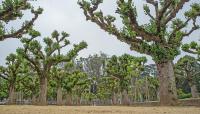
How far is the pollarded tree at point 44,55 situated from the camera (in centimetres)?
3110

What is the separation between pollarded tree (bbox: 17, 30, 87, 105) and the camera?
102 feet

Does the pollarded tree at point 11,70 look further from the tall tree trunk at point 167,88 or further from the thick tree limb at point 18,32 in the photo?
the tall tree trunk at point 167,88

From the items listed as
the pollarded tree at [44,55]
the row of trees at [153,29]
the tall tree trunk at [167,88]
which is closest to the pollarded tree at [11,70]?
the pollarded tree at [44,55]

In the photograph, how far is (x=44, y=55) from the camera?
3266cm

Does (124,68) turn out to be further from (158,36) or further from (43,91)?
(158,36)

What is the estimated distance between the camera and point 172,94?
18.6m

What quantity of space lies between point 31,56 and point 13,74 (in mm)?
8791

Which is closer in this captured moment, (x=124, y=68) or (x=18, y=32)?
(x=18, y=32)

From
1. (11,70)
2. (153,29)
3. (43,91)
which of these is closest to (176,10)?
(153,29)

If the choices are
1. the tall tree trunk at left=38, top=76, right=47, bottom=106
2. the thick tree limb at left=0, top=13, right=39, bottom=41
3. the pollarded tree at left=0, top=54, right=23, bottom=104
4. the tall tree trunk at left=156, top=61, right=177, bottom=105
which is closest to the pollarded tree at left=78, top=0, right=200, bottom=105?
the tall tree trunk at left=156, top=61, right=177, bottom=105

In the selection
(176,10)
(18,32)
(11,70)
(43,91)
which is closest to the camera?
(176,10)

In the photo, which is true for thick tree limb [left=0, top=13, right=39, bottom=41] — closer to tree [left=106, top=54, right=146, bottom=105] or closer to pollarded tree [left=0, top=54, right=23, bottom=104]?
pollarded tree [left=0, top=54, right=23, bottom=104]

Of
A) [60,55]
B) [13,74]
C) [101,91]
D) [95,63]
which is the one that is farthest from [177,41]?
[95,63]

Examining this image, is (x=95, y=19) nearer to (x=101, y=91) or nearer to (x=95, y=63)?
(x=101, y=91)
